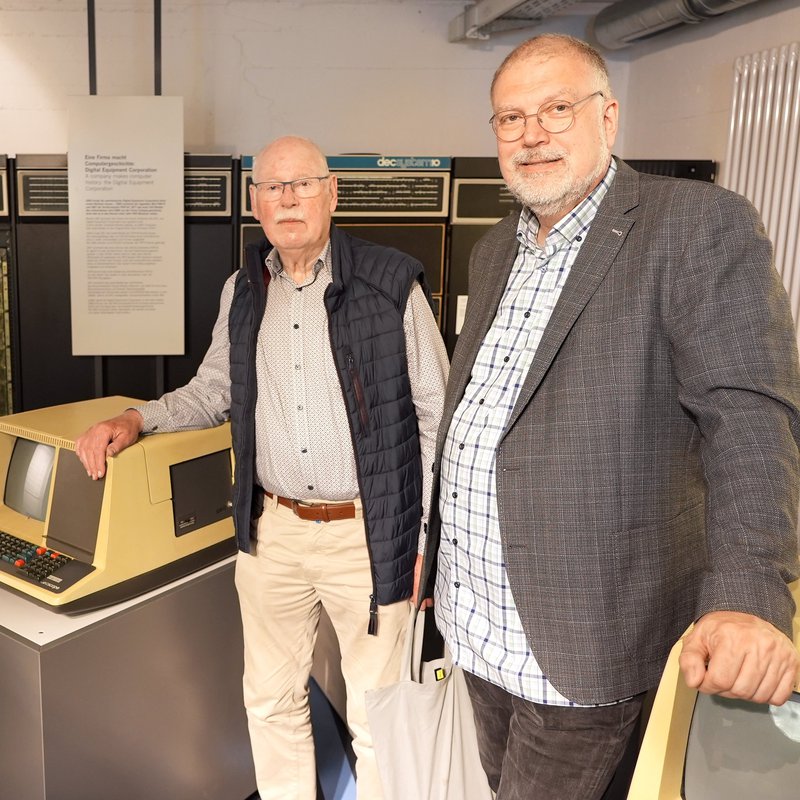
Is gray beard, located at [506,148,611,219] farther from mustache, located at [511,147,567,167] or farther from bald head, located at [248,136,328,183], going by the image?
bald head, located at [248,136,328,183]

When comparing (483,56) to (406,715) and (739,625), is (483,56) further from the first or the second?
(739,625)

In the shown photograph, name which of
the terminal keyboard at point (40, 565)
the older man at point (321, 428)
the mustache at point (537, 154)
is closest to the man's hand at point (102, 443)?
the older man at point (321, 428)

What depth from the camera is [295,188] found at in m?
1.78

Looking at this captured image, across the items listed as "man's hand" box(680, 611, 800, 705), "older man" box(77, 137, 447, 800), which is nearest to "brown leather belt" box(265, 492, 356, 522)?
"older man" box(77, 137, 447, 800)

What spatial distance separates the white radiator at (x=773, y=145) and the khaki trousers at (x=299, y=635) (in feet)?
7.10

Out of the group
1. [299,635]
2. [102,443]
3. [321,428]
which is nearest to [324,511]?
[321,428]

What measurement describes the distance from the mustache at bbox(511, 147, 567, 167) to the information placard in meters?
2.50

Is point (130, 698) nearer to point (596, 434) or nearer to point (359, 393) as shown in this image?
point (359, 393)

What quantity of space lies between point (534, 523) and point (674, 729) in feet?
1.06

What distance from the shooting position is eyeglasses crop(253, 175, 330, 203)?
178 cm

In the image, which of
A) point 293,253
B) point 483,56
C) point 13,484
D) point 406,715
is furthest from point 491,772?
point 483,56

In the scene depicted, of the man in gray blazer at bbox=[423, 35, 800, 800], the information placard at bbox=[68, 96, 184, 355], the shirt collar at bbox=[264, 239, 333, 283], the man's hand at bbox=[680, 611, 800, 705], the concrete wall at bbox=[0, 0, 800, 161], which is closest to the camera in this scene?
the man's hand at bbox=[680, 611, 800, 705]

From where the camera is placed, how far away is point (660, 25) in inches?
144

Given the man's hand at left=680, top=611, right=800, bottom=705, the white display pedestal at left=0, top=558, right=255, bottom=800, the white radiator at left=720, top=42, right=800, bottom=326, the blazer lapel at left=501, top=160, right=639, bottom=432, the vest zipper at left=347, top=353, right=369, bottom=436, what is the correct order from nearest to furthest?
the man's hand at left=680, top=611, right=800, bottom=705, the blazer lapel at left=501, top=160, right=639, bottom=432, the white display pedestal at left=0, top=558, right=255, bottom=800, the vest zipper at left=347, top=353, right=369, bottom=436, the white radiator at left=720, top=42, right=800, bottom=326
